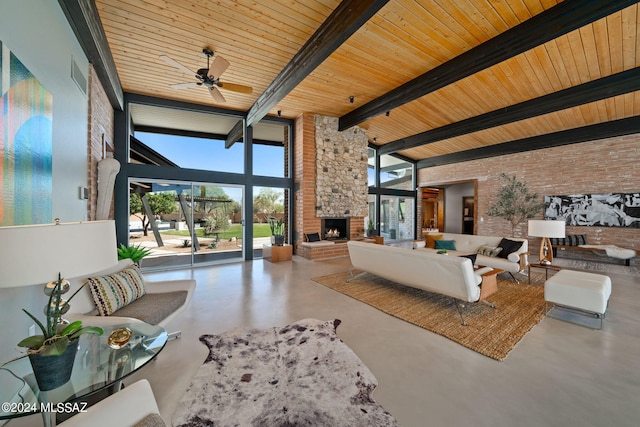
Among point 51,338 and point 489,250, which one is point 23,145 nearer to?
point 51,338

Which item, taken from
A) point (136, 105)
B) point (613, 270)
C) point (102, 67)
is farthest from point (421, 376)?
point (136, 105)

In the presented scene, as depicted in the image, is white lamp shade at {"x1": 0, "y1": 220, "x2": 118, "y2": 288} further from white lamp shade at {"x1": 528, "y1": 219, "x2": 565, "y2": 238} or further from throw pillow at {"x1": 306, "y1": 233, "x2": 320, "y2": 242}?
throw pillow at {"x1": 306, "y1": 233, "x2": 320, "y2": 242}

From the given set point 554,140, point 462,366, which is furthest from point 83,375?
point 554,140

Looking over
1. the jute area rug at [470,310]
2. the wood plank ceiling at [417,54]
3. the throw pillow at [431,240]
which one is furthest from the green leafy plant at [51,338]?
the throw pillow at [431,240]

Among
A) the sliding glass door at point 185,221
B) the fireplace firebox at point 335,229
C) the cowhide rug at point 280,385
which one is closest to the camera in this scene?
the cowhide rug at point 280,385

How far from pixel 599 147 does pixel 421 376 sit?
8632 mm

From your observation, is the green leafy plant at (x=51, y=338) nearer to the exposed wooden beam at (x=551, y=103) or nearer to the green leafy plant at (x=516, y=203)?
the exposed wooden beam at (x=551, y=103)

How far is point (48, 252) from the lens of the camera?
1.05 metres

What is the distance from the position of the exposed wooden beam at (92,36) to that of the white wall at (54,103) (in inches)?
3.7

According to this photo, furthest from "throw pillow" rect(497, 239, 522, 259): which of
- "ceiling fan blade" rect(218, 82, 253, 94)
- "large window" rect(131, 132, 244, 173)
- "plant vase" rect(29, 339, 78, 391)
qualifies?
"large window" rect(131, 132, 244, 173)

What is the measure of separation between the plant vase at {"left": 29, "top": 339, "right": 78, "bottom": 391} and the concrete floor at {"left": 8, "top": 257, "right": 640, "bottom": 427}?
767 mm

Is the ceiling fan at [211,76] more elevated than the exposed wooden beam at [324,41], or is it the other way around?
the exposed wooden beam at [324,41]

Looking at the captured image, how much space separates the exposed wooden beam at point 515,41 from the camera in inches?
111

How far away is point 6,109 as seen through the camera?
1.50 metres
